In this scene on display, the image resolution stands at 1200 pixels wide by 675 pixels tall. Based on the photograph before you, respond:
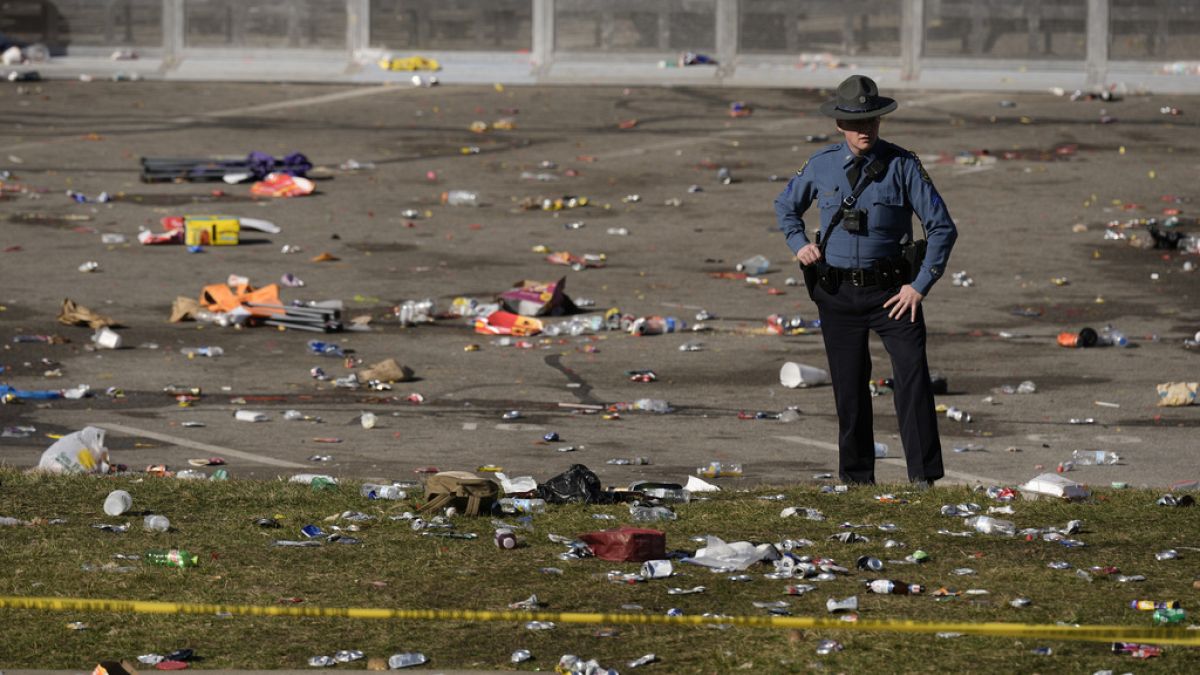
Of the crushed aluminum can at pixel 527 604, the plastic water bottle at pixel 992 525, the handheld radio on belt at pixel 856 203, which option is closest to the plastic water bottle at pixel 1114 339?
the handheld radio on belt at pixel 856 203

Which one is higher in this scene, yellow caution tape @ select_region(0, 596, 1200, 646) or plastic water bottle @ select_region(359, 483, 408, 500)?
yellow caution tape @ select_region(0, 596, 1200, 646)

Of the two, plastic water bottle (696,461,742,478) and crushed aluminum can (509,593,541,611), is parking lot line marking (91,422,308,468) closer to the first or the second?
plastic water bottle (696,461,742,478)

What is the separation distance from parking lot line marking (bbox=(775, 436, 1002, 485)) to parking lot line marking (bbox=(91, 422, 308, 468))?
2.65 m

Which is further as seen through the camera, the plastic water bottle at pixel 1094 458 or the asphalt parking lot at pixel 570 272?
the asphalt parking lot at pixel 570 272

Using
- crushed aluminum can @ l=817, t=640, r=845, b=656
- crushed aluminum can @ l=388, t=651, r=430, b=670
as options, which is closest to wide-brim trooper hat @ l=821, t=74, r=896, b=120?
crushed aluminum can @ l=817, t=640, r=845, b=656

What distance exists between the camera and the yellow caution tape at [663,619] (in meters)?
5.88

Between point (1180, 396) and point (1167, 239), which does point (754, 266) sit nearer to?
point (1167, 239)

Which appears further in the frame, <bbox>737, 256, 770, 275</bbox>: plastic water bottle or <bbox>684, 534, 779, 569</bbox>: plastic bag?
<bbox>737, 256, 770, 275</bbox>: plastic water bottle

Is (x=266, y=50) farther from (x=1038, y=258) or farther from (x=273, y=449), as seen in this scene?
(x=273, y=449)

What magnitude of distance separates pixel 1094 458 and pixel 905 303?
1881mm

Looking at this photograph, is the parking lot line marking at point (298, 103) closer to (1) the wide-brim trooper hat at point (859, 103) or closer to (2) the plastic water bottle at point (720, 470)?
(2) the plastic water bottle at point (720, 470)

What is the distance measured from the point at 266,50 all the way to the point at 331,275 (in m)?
13.3

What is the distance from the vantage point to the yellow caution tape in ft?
19.3

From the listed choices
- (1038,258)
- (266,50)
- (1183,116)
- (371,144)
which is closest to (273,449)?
(1038,258)
